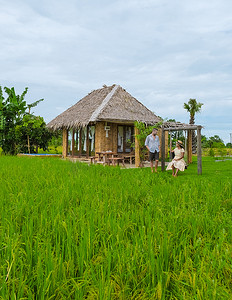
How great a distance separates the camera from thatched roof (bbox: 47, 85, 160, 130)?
13297 millimetres

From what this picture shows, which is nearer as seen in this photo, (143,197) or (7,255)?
(7,255)

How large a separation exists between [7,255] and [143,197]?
85.6 inches

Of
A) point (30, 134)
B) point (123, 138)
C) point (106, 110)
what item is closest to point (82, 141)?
point (123, 138)

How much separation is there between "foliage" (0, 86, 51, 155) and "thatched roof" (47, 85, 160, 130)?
2.38 metres

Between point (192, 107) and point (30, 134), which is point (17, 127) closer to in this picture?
point (30, 134)

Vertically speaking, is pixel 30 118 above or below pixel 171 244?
above

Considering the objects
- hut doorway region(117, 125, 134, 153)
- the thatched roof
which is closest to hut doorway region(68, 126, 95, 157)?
the thatched roof

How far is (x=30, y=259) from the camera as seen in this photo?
5.41 ft

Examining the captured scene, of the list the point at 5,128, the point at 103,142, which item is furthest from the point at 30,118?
the point at 103,142

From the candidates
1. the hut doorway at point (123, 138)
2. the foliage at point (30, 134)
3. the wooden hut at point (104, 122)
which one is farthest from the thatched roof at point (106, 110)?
the foliage at point (30, 134)

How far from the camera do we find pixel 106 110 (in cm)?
1338

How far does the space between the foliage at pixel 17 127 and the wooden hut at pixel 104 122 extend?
109 inches

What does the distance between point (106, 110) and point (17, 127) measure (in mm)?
7823

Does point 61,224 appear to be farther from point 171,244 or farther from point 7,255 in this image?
point 171,244
